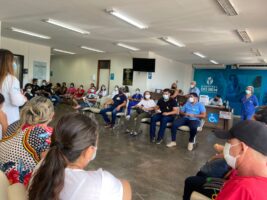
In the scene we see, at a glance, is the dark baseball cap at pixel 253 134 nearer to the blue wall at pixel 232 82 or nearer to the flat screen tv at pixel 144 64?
the flat screen tv at pixel 144 64

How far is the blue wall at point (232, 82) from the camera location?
489 inches

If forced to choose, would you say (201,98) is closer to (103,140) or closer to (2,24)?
(103,140)

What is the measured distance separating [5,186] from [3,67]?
4.67 feet

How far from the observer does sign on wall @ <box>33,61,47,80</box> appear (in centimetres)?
1024

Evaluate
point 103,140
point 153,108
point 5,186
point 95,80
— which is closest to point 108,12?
point 153,108

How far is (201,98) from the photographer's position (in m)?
8.17

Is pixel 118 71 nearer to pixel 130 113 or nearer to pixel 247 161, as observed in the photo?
pixel 130 113

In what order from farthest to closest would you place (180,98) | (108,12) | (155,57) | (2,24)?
1. (155,57)
2. (180,98)
3. (2,24)
4. (108,12)

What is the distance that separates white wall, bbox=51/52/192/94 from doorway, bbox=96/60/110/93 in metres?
0.21

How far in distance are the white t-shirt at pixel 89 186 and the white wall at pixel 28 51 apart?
998 cm

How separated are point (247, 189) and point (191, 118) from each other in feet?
13.6

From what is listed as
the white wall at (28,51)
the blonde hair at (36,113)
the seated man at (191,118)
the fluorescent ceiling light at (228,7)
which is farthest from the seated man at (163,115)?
the white wall at (28,51)

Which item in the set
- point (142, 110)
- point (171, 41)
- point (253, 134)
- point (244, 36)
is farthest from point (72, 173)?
point (171, 41)

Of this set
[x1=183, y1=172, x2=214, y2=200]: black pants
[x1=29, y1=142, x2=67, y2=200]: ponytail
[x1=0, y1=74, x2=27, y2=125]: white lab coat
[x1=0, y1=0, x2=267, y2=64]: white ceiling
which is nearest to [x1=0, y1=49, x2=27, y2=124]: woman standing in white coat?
[x1=0, y1=74, x2=27, y2=125]: white lab coat
